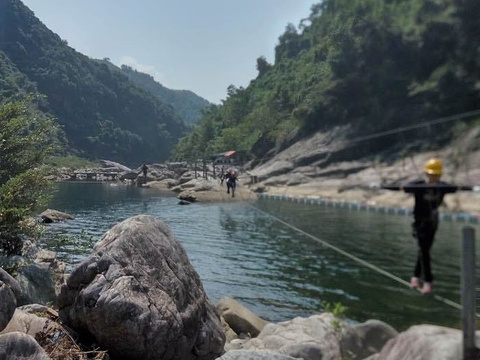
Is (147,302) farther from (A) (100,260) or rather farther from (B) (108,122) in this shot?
(B) (108,122)

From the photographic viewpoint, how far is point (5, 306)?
6641 millimetres

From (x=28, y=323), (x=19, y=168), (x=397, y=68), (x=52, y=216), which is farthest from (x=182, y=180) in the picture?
(x=28, y=323)

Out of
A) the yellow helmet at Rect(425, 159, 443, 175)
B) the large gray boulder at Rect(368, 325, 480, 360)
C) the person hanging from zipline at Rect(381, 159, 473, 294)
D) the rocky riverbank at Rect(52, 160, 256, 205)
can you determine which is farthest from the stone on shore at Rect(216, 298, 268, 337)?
the yellow helmet at Rect(425, 159, 443, 175)

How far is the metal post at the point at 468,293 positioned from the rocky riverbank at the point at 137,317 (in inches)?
58.3

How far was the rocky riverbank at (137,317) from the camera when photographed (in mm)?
6727

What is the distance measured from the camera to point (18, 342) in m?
5.62

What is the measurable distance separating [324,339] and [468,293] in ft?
18.5

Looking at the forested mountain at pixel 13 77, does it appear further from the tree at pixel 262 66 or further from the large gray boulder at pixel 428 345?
the large gray boulder at pixel 428 345

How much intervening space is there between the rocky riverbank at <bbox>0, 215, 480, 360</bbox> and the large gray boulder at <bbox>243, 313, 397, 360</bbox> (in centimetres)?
2

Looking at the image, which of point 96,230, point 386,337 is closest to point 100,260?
point 386,337

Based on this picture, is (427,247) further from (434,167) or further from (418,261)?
(434,167)

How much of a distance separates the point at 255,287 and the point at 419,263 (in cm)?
1474

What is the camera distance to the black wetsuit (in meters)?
3.38

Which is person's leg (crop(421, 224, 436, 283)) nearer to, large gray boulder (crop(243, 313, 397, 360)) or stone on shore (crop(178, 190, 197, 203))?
large gray boulder (crop(243, 313, 397, 360))
